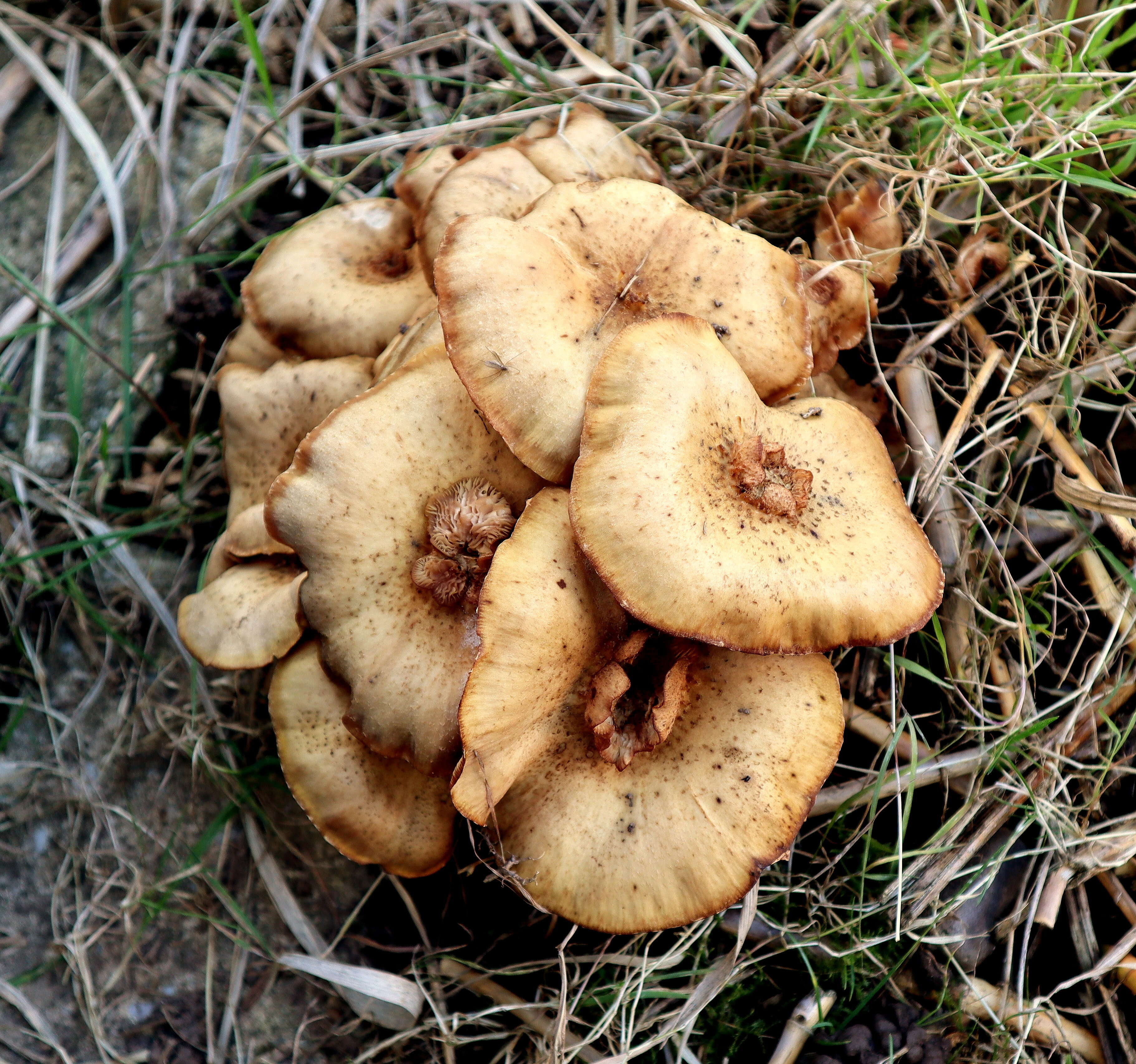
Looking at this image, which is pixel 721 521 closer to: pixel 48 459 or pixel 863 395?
pixel 863 395

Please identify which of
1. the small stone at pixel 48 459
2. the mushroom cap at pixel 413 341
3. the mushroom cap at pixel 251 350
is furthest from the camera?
the small stone at pixel 48 459

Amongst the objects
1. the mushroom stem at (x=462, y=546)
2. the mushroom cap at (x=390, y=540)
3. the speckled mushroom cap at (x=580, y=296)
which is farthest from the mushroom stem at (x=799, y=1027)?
the speckled mushroom cap at (x=580, y=296)

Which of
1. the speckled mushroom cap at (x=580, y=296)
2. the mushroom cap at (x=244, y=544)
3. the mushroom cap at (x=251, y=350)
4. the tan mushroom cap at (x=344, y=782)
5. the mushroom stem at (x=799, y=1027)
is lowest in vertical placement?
the mushroom stem at (x=799, y=1027)

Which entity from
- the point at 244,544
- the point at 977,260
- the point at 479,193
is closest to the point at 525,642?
the point at 244,544

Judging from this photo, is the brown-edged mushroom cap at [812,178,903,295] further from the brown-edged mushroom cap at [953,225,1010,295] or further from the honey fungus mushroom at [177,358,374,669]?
the honey fungus mushroom at [177,358,374,669]

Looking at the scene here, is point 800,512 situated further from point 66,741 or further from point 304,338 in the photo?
point 66,741

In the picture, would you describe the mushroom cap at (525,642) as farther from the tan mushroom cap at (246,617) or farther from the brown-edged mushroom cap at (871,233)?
the brown-edged mushroom cap at (871,233)

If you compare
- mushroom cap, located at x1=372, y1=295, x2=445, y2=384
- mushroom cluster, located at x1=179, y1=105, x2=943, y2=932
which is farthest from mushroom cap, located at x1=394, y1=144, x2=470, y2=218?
mushroom cap, located at x1=372, y1=295, x2=445, y2=384
